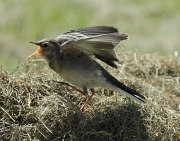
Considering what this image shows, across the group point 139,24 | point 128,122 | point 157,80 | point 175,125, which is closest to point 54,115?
point 128,122

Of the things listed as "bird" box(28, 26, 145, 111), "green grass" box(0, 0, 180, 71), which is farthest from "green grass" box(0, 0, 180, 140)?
"green grass" box(0, 0, 180, 71)

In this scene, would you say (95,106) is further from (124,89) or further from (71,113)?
(71,113)

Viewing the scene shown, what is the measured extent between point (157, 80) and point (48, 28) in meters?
6.75

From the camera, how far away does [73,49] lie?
801cm

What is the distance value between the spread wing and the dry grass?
1.73ft

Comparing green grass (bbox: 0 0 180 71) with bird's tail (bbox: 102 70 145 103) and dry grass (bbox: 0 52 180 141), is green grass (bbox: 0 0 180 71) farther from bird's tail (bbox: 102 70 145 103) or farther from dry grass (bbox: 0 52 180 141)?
dry grass (bbox: 0 52 180 141)

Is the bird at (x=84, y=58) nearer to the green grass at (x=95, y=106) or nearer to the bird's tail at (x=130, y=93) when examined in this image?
the bird's tail at (x=130, y=93)

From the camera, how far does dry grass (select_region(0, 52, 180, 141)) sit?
7141 mm

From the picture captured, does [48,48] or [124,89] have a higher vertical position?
[48,48]

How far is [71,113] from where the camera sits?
7379 mm

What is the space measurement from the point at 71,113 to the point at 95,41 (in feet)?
3.31

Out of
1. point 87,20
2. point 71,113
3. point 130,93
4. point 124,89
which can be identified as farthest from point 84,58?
point 87,20

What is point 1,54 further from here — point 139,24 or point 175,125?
point 175,125

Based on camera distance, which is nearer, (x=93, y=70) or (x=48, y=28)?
(x=93, y=70)
